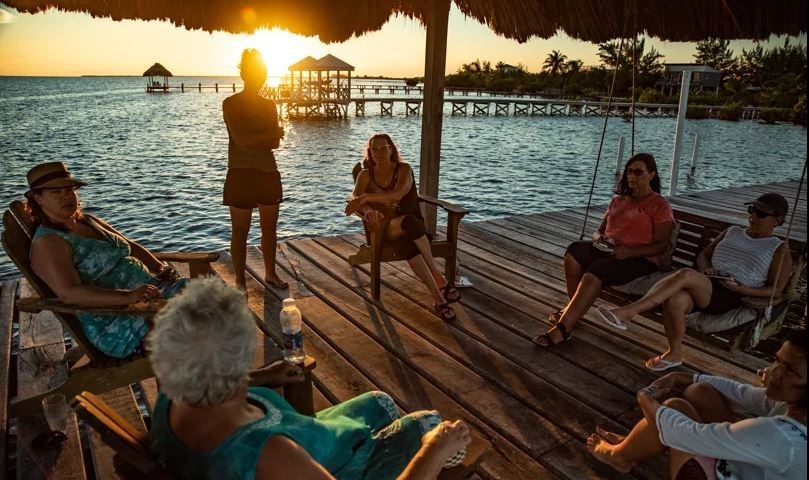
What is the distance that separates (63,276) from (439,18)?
11.7ft

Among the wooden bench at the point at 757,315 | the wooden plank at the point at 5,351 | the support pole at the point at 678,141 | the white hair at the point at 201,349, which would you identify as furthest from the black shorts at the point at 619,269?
the support pole at the point at 678,141

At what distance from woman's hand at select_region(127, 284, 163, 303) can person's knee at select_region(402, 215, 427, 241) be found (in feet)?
6.43

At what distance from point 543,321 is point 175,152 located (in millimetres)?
18075

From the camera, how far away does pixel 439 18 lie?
4.52m

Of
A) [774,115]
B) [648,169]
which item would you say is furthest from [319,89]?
[774,115]

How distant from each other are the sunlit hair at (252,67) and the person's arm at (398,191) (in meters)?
1.22

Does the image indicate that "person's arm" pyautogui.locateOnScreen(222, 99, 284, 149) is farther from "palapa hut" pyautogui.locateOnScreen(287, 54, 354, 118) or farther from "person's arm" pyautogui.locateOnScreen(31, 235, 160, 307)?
"palapa hut" pyautogui.locateOnScreen(287, 54, 354, 118)

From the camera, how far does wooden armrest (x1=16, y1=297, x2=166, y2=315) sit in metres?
2.35

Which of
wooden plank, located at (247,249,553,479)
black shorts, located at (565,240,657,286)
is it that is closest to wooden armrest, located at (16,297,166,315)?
wooden plank, located at (247,249,553,479)

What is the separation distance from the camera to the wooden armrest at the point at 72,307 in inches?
92.6

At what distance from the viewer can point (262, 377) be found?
5.88ft

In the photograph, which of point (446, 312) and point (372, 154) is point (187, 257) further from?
point (446, 312)

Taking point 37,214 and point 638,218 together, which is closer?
point 37,214

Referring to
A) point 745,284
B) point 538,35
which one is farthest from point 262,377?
point 538,35
